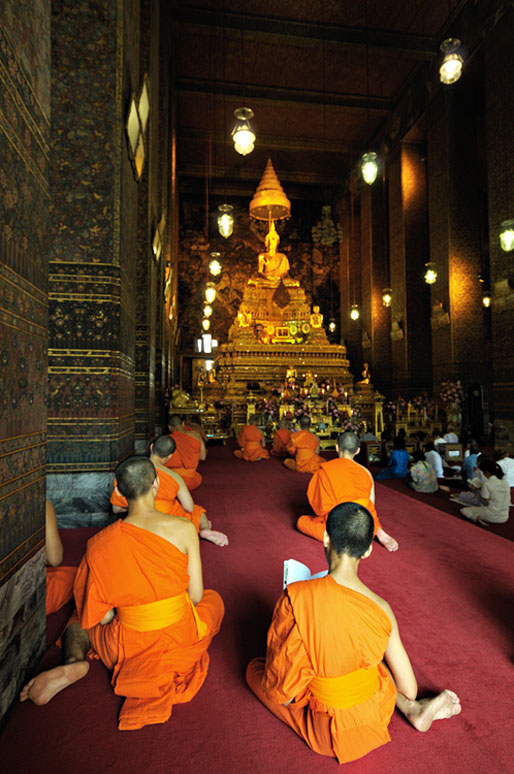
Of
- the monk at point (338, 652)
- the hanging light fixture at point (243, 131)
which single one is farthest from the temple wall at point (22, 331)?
the hanging light fixture at point (243, 131)

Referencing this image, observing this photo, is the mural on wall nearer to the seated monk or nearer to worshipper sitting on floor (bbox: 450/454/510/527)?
worshipper sitting on floor (bbox: 450/454/510/527)

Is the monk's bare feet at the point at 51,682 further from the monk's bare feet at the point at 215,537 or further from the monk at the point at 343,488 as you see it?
the monk at the point at 343,488

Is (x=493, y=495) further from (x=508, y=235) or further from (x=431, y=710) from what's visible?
(x=508, y=235)

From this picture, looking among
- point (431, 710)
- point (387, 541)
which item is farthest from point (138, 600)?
point (387, 541)

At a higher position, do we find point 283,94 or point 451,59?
point 283,94

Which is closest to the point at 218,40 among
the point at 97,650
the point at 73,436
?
the point at 73,436

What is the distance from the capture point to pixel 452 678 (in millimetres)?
1934

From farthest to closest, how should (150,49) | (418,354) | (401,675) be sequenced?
(418,354)
(150,49)
(401,675)

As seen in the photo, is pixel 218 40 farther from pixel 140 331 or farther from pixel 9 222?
pixel 9 222

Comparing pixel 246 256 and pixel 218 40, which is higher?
pixel 218 40

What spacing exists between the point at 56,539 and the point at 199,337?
54.4ft

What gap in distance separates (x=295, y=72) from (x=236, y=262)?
7839 millimetres

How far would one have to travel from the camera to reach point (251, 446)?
27.0 feet

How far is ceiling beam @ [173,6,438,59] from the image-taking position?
10.9 meters
